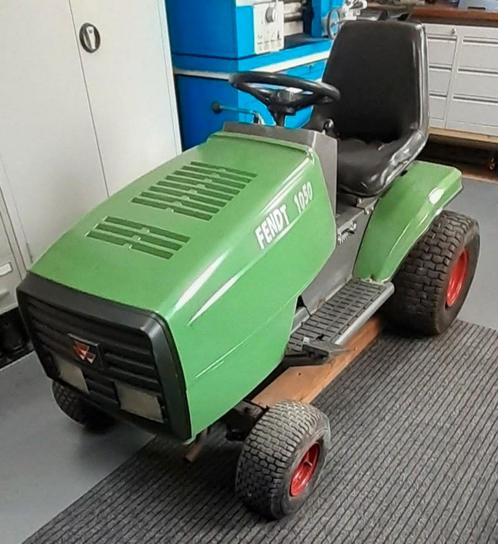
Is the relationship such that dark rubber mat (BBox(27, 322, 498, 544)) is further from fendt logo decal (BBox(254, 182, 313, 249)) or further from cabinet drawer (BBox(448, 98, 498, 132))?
cabinet drawer (BBox(448, 98, 498, 132))

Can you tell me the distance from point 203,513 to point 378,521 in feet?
1.33

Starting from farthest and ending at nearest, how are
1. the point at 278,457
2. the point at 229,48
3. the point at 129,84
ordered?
1. the point at 229,48
2. the point at 129,84
3. the point at 278,457

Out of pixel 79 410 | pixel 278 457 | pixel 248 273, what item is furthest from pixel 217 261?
pixel 79 410

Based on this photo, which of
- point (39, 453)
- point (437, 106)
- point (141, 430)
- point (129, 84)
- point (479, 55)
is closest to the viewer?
point (141, 430)

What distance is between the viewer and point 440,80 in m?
3.20

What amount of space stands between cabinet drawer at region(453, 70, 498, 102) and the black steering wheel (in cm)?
196

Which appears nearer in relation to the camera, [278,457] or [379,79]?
[278,457]

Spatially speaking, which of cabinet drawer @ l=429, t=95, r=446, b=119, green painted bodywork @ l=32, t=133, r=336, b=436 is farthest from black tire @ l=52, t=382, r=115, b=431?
cabinet drawer @ l=429, t=95, r=446, b=119

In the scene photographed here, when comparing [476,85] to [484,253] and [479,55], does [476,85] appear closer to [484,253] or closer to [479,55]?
[479,55]

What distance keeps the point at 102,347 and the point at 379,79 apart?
1.18 metres

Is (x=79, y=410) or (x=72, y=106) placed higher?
(x=72, y=106)

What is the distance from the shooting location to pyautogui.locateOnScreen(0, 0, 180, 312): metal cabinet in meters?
1.81

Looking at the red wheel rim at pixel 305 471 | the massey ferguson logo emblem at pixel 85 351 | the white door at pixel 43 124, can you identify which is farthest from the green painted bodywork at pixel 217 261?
the white door at pixel 43 124

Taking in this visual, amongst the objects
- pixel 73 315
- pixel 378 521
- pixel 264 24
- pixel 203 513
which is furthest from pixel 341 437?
pixel 264 24
